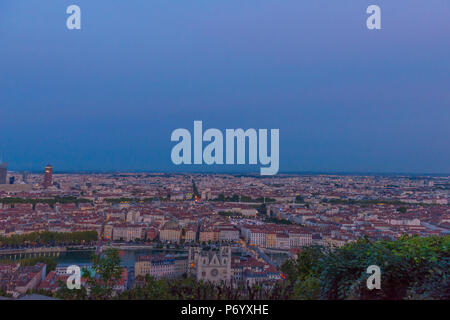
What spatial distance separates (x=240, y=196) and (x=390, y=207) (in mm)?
6717

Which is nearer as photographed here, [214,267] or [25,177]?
[214,267]

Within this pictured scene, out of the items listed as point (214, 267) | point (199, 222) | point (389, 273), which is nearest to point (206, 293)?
point (389, 273)

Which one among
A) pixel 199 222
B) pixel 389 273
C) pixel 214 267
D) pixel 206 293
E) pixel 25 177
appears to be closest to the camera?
pixel 389 273

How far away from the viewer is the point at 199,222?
1177 cm

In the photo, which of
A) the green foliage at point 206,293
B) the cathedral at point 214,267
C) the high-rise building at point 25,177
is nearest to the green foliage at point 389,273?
the green foliage at point 206,293

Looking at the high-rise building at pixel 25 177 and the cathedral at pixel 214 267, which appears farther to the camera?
the high-rise building at pixel 25 177

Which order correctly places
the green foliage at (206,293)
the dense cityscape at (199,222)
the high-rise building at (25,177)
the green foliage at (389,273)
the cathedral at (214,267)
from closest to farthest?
1. the green foliage at (389,273)
2. the green foliage at (206,293)
3. the cathedral at (214,267)
4. the dense cityscape at (199,222)
5. the high-rise building at (25,177)

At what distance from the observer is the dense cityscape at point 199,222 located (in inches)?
179

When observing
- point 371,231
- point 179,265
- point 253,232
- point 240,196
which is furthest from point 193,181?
point 179,265

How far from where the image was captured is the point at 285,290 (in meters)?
1.77

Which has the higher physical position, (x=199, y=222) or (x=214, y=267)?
(x=214, y=267)

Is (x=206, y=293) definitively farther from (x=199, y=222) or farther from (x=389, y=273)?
(x=199, y=222)

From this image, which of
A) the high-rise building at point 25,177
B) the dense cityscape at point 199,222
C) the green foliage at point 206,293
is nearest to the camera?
the green foliage at point 206,293

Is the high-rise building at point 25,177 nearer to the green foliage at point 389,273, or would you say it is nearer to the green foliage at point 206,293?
the green foliage at point 206,293
